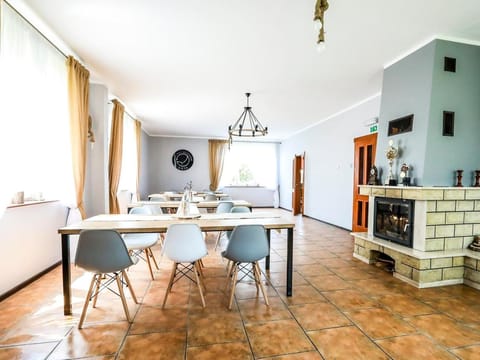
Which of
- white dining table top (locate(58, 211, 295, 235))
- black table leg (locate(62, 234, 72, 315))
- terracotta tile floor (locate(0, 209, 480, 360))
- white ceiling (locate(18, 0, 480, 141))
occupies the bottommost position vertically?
terracotta tile floor (locate(0, 209, 480, 360))

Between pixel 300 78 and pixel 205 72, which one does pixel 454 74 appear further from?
pixel 205 72

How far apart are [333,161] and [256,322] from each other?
4.88m

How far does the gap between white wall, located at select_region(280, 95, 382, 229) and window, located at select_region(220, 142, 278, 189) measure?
1679 millimetres

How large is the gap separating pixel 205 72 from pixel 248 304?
318 centimetres

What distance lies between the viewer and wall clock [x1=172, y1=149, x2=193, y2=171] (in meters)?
9.02

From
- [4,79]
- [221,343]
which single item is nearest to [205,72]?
[4,79]

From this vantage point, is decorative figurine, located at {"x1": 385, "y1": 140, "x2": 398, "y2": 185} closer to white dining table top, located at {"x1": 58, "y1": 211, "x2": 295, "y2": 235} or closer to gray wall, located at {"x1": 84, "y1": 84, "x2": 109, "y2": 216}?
white dining table top, located at {"x1": 58, "y1": 211, "x2": 295, "y2": 235}

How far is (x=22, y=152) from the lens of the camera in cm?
251

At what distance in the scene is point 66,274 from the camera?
2.14m

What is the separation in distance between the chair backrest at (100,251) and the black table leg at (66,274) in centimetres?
23

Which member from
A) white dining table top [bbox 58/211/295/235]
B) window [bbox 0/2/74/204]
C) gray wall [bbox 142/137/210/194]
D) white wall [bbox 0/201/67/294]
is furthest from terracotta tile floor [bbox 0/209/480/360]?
gray wall [bbox 142/137/210/194]

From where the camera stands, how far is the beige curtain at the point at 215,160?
913 centimetres

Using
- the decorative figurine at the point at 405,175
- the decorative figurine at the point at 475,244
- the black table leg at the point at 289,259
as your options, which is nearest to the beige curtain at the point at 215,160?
the decorative figurine at the point at 405,175

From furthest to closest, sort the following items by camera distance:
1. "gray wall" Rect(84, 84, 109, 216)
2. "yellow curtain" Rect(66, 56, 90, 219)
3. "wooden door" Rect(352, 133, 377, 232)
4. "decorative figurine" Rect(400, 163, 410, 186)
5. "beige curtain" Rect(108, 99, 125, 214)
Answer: "wooden door" Rect(352, 133, 377, 232)
"beige curtain" Rect(108, 99, 125, 214)
"gray wall" Rect(84, 84, 109, 216)
"yellow curtain" Rect(66, 56, 90, 219)
"decorative figurine" Rect(400, 163, 410, 186)
